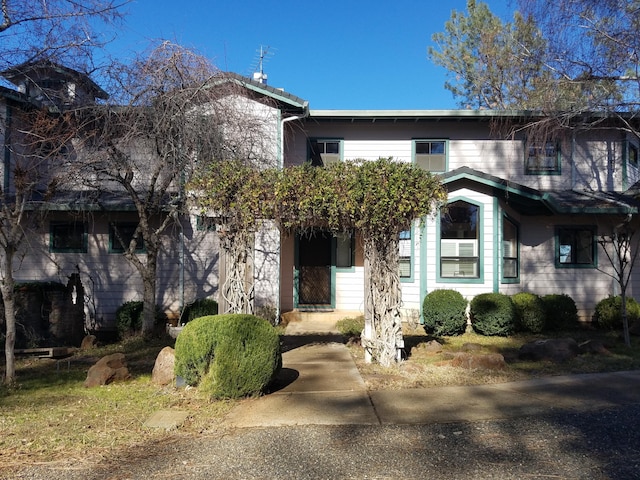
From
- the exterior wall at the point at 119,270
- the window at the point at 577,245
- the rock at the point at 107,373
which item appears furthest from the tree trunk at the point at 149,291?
the window at the point at 577,245

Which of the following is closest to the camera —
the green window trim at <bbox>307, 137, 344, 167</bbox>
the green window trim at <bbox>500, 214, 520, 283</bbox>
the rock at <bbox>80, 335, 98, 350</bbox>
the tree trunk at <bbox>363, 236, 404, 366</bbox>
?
the tree trunk at <bbox>363, 236, 404, 366</bbox>

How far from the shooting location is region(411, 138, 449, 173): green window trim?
1347 cm

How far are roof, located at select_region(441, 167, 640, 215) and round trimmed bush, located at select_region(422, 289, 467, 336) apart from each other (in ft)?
8.87

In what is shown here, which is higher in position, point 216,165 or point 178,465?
point 216,165

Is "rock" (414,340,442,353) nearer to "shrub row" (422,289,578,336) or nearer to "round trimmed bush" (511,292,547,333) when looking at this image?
"shrub row" (422,289,578,336)

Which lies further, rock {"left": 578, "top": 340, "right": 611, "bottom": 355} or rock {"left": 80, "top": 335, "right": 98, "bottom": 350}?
rock {"left": 80, "top": 335, "right": 98, "bottom": 350}

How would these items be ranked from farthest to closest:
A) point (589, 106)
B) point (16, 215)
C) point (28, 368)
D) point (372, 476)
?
point (589, 106) → point (28, 368) → point (16, 215) → point (372, 476)

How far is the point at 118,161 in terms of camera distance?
9.33m

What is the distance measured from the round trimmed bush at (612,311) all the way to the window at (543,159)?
3720 millimetres

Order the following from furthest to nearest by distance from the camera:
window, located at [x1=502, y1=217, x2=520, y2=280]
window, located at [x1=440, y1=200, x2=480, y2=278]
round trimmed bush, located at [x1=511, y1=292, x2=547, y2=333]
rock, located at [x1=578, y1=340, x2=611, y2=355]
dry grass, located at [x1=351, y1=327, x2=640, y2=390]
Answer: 1. window, located at [x1=502, y1=217, x2=520, y2=280]
2. window, located at [x1=440, y1=200, x2=480, y2=278]
3. round trimmed bush, located at [x1=511, y1=292, x2=547, y2=333]
4. rock, located at [x1=578, y1=340, x2=611, y2=355]
5. dry grass, located at [x1=351, y1=327, x2=640, y2=390]

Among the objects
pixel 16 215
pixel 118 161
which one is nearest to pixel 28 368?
pixel 16 215

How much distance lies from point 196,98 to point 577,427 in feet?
25.5

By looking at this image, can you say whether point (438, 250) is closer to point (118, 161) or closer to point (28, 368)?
point (118, 161)

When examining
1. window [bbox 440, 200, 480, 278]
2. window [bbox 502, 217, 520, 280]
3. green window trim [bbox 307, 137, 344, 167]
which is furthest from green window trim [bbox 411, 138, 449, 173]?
window [bbox 502, 217, 520, 280]
